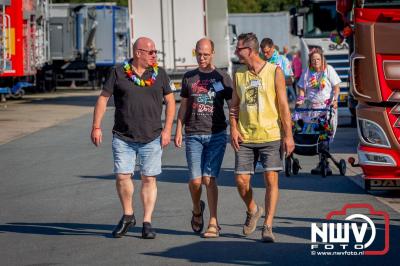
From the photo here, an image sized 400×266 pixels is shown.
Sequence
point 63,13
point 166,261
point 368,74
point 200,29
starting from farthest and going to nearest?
point 63,13, point 200,29, point 368,74, point 166,261

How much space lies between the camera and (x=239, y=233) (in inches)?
447

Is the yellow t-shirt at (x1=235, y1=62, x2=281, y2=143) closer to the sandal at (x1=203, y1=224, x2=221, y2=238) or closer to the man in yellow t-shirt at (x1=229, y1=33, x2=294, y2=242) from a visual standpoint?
the man in yellow t-shirt at (x1=229, y1=33, x2=294, y2=242)

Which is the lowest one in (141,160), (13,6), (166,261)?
(166,261)

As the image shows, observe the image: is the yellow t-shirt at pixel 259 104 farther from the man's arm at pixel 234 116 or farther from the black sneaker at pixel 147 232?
the black sneaker at pixel 147 232

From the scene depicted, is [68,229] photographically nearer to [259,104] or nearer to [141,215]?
[141,215]

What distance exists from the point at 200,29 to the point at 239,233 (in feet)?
75.4

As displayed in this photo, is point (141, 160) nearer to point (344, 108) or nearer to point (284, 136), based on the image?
point (284, 136)

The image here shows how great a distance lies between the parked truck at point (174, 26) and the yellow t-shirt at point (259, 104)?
2261cm

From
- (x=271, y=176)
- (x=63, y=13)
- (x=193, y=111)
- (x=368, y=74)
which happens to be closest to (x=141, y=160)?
(x=193, y=111)

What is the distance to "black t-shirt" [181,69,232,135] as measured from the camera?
11289 millimetres

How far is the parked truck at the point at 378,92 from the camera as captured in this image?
13.5 m

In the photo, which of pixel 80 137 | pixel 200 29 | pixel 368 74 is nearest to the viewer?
pixel 368 74

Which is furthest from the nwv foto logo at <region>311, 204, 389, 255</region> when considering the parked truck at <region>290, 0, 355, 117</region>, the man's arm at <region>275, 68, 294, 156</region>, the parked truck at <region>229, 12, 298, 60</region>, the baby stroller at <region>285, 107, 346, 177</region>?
the parked truck at <region>229, 12, 298, 60</region>

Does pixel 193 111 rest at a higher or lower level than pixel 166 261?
higher
